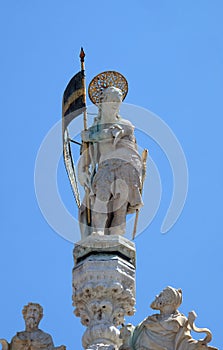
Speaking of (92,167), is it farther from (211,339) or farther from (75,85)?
(211,339)

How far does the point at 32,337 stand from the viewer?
32.8 meters

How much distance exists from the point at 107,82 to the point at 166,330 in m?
5.74

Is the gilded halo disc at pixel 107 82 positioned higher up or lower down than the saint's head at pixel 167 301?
higher up

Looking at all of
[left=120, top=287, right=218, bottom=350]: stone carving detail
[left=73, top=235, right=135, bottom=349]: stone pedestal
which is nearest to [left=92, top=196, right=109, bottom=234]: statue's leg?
[left=73, top=235, right=135, bottom=349]: stone pedestal

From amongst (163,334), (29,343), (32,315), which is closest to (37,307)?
(32,315)

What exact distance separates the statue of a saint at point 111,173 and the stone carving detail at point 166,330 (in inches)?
90.8

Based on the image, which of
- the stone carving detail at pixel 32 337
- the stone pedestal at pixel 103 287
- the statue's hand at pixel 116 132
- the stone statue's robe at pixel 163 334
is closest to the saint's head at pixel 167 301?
the stone statue's robe at pixel 163 334

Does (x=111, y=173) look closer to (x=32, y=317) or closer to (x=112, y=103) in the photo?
(x=112, y=103)

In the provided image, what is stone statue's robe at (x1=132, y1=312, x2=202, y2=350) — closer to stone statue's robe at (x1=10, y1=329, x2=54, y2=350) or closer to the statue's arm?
stone statue's robe at (x1=10, y1=329, x2=54, y2=350)

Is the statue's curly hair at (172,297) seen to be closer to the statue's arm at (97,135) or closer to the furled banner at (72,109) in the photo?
the furled banner at (72,109)

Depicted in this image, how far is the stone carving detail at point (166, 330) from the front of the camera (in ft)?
104

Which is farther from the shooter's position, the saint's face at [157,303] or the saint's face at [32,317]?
the saint's face at [32,317]

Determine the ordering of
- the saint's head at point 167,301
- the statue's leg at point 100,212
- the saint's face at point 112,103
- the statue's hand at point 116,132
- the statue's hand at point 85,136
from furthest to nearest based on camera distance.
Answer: the saint's face at point 112,103
the statue's hand at point 85,136
the statue's hand at point 116,132
the statue's leg at point 100,212
the saint's head at point 167,301

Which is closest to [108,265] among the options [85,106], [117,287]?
[117,287]
